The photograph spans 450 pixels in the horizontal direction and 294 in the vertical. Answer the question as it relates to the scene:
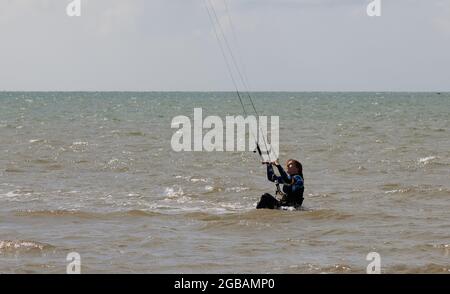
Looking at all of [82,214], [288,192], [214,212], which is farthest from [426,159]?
[82,214]

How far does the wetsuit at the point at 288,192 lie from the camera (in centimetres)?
1623

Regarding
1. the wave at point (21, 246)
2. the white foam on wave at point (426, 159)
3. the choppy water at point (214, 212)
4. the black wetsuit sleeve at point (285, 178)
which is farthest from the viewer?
the white foam on wave at point (426, 159)

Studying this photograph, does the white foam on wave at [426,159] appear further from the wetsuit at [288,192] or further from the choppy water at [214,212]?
the wetsuit at [288,192]

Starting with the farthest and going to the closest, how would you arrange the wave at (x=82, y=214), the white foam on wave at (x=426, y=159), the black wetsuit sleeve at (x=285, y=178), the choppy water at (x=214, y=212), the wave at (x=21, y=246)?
the white foam on wave at (x=426, y=159) < the wave at (x=82, y=214) < the black wetsuit sleeve at (x=285, y=178) < the wave at (x=21, y=246) < the choppy water at (x=214, y=212)

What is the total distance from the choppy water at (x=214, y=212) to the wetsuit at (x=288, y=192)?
0.31 meters

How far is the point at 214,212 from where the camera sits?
17141 mm

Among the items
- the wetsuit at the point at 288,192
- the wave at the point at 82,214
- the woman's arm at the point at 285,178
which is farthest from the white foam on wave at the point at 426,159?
the wave at the point at 82,214

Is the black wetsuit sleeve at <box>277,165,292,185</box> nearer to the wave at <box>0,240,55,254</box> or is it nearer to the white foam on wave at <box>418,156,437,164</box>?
the wave at <box>0,240,55,254</box>

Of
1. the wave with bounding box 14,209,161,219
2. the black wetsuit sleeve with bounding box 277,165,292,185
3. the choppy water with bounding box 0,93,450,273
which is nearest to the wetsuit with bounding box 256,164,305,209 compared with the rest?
the black wetsuit sleeve with bounding box 277,165,292,185

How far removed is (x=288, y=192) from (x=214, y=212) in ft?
5.19

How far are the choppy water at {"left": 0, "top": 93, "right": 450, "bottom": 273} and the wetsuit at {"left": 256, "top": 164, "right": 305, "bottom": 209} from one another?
311 mm

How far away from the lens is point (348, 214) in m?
16.7
